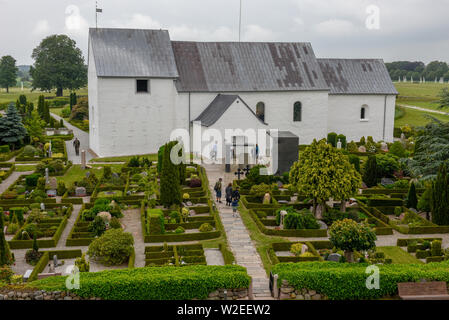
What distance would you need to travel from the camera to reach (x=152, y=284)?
1565 cm

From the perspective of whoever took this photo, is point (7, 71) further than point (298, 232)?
Yes

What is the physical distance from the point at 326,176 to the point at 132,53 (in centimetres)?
2151

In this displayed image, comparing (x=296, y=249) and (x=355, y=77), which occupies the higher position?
(x=355, y=77)

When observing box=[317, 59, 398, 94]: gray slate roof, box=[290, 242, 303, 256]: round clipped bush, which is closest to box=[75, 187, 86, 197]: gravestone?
box=[290, 242, 303, 256]: round clipped bush

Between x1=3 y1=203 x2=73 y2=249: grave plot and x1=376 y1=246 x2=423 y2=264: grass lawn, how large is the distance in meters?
13.4

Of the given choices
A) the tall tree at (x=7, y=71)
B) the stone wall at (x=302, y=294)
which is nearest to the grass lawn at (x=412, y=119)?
the stone wall at (x=302, y=294)

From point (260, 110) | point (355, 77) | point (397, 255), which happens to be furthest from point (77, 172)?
point (355, 77)

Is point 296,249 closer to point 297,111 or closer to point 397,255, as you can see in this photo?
point 397,255

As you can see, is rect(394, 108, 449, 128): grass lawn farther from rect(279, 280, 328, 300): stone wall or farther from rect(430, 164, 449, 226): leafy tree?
rect(279, 280, 328, 300): stone wall
